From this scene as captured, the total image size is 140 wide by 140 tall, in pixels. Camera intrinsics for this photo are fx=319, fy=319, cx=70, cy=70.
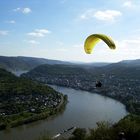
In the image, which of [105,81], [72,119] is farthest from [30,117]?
[105,81]

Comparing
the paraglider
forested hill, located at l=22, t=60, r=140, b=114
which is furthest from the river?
the paraglider

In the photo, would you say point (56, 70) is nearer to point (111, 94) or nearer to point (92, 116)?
point (111, 94)

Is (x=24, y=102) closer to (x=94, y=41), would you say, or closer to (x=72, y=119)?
(x=72, y=119)

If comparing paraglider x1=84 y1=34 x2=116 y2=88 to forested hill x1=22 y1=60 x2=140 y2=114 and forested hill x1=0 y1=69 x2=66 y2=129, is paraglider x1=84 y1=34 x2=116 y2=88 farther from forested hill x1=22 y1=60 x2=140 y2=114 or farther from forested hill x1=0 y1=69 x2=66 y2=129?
forested hill x1=22 y1=60 x2=140 y2=114

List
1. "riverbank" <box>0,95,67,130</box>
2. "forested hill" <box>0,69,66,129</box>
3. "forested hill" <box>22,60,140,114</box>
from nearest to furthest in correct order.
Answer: "riverbank" <box>0,95,67,130</box>, "forested hill" <box>0,69,66,129</box>, "forested hill" <box>22,60,140,114</box>

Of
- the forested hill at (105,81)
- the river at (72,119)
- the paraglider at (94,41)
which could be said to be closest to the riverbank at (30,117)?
the river at (72,119)

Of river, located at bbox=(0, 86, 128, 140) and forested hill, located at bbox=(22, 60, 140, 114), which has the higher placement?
forested hill, located at bbox=(22, 60, 140, 114)

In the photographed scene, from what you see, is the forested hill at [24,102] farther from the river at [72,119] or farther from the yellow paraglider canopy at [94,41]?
the yellow paraglider canopy at [94,41]

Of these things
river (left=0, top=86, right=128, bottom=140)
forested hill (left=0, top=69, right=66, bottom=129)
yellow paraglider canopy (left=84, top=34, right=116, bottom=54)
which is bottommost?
river (left=0, top=86, right=128, bottom=140)
